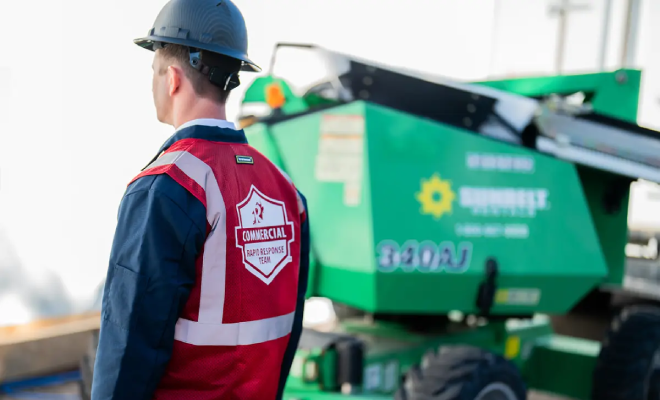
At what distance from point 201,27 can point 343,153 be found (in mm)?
1356

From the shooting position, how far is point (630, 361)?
3.55 m

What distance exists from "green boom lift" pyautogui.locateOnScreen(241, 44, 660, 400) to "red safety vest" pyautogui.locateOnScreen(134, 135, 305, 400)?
1.12 meters

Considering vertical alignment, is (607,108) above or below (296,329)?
above

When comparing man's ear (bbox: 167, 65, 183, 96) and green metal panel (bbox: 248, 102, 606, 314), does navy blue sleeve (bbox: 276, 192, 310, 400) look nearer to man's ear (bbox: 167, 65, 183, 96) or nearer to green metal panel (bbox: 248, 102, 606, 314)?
man's ear (bbox: 167, 65, 183, 96)

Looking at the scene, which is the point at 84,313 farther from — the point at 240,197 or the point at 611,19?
the point at 611,19

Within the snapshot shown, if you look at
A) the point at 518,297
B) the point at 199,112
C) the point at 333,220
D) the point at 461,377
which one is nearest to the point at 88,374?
the point at 333,220

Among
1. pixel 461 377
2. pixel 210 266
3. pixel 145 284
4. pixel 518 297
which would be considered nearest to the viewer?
pixel 145 284

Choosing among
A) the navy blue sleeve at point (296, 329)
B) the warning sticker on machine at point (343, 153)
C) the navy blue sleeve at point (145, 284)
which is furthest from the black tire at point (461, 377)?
the navy blue sleeve at point (145, 284)

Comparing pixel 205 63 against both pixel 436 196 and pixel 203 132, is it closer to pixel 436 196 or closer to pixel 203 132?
pixel 203 132

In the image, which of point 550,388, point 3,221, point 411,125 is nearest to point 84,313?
point 3,221

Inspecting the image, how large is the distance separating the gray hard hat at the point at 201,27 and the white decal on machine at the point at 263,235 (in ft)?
1.32

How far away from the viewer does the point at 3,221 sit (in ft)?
13.1

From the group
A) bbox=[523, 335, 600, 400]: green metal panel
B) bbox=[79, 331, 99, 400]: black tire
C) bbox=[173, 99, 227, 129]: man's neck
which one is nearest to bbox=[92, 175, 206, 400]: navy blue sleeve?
bbox=[173, 99, 227, 129]: man's neck

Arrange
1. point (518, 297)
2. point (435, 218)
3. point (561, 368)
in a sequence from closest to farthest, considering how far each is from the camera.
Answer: point (435, 218), point (518, 297), point (561, 368)
